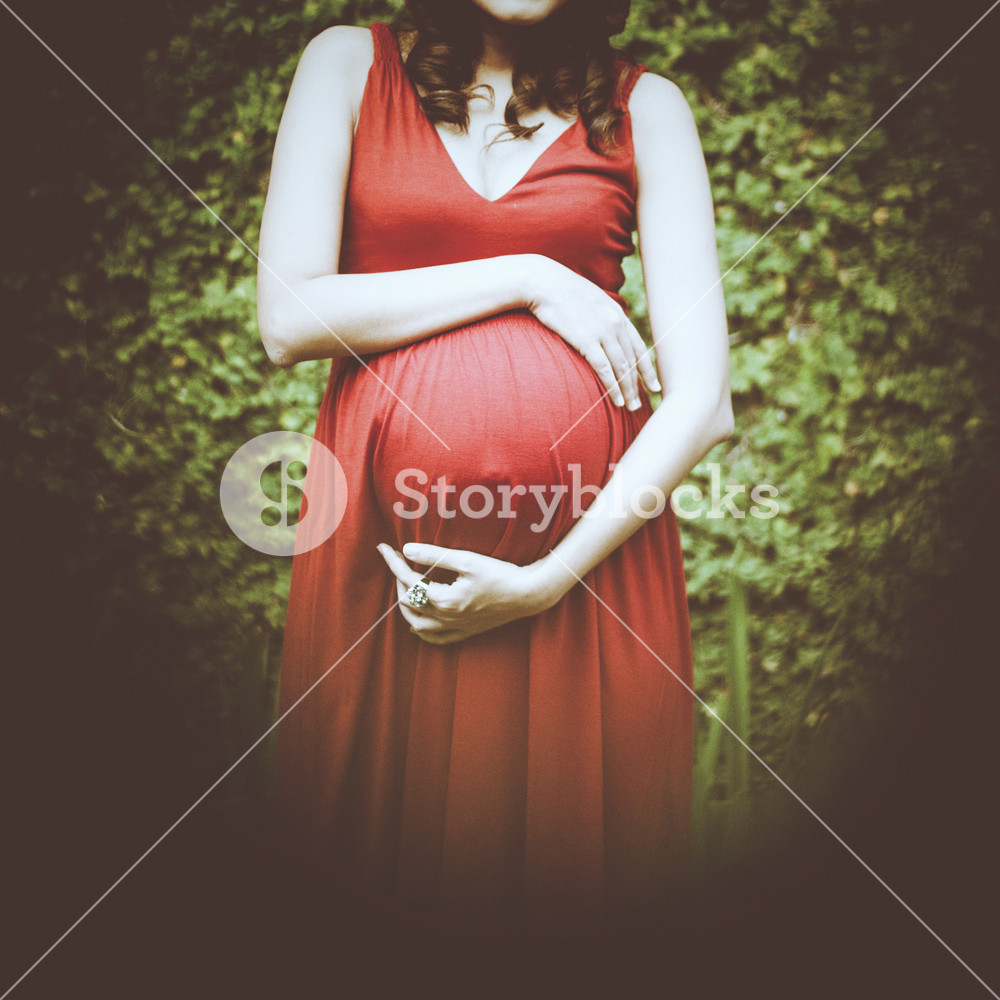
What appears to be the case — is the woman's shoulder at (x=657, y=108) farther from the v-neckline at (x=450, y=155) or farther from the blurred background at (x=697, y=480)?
the blurred background at (x=697, y=480)

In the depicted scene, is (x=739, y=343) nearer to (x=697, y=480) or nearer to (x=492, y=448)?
(x=697, y=480)

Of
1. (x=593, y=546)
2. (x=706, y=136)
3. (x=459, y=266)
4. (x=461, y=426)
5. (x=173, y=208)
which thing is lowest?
(x=593, y=546)

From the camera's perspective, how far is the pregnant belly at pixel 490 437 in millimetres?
684

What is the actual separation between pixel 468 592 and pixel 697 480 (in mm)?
913

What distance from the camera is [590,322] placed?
0.72 meters

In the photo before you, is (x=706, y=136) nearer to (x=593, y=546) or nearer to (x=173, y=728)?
(x=593, y=546)

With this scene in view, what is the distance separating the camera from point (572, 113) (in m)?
0.79

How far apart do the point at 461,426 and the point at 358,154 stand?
1.04ft

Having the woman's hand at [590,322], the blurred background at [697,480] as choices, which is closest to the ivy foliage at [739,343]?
the blurred background at [697,480]

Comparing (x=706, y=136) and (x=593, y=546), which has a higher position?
(x=706, y=136)

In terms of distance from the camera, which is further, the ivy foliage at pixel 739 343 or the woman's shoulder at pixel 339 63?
the ivy foliage at pixel 739 343

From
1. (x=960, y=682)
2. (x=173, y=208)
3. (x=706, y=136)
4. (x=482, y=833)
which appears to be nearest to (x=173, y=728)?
(x=482, y=833)
